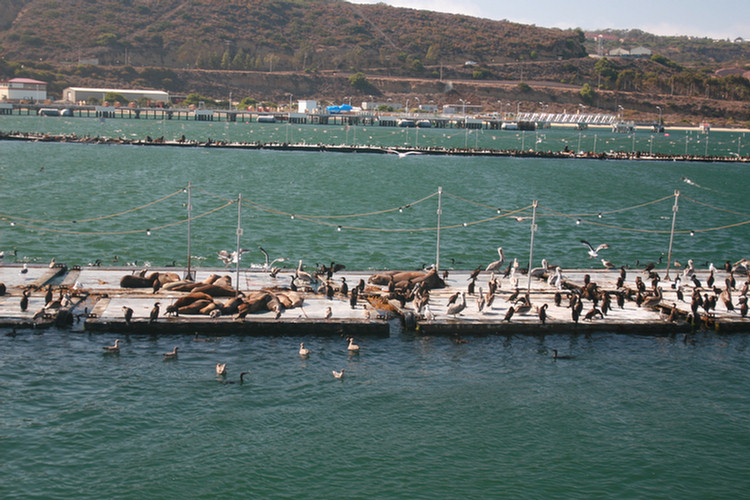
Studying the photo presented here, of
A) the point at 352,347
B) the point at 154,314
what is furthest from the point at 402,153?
the point at 352,347

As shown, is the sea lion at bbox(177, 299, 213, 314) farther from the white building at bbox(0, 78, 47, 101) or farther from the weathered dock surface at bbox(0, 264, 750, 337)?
the white building at bbox(0, 78, 47, 101)

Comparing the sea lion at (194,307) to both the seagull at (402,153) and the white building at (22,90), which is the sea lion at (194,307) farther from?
the white building at (22,90)

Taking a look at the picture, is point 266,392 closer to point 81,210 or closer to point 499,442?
point 499,442

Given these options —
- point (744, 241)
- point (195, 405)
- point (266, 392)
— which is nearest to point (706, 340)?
point (266, 392)

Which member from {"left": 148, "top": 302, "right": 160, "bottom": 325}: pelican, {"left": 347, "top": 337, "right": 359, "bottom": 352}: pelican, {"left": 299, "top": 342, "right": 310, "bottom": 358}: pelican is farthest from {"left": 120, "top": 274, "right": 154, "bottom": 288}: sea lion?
{"left": 347, "top": 337, "right": 359, "bottom": 352}: pelican

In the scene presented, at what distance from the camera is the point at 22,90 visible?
626 ft

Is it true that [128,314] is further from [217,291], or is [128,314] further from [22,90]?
[22,90]

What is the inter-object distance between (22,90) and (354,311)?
187 meters

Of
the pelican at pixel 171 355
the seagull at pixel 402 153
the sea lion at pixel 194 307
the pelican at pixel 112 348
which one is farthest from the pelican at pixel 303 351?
the seagull at pixel 402 153

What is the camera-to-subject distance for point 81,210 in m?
58.8

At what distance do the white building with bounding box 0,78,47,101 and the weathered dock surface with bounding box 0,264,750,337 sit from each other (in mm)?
175410

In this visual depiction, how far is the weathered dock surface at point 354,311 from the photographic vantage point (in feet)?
87.7

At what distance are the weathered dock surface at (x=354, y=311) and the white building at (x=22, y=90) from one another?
175410 millimetres

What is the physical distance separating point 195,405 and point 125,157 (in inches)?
3274
